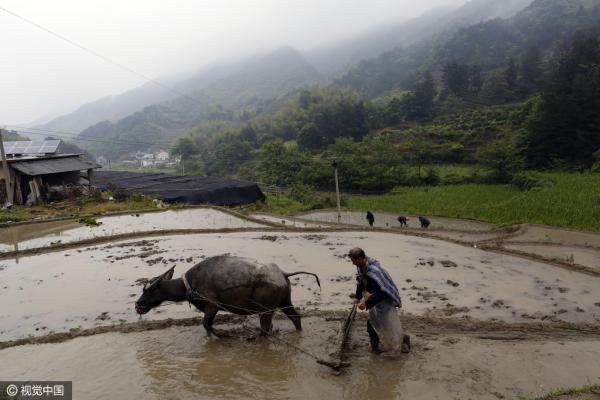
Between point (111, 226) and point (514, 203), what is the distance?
19244 millimetres

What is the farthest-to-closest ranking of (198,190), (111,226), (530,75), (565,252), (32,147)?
(530,75), (32,147), (198,190), (111,226), (565,252)

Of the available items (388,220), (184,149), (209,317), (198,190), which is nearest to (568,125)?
(388,220)

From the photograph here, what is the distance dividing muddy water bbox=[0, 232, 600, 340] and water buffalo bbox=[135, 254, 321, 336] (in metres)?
1.27

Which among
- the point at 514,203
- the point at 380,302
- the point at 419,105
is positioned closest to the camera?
the point at 380,302

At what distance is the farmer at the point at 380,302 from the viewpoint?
5582mm

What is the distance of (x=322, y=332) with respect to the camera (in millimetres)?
6723

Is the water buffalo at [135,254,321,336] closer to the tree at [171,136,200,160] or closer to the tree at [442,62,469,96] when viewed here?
the tree at [171,136,200,160]

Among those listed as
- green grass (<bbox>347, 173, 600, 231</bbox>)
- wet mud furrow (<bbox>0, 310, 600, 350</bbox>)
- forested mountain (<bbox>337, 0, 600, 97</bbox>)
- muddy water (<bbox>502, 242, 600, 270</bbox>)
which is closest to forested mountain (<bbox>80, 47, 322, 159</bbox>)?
forested mountain (<bbox>337, 0, 600, 97</bbox>)

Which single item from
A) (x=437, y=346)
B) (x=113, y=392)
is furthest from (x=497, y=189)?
(x=113, y=392)

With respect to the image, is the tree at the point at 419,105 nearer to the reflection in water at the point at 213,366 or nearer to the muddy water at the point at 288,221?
the muddy water at the point at 288,221

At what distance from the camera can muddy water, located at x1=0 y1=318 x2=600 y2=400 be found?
5203 mm

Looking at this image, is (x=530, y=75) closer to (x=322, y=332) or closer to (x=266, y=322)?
(x=322, y=332)

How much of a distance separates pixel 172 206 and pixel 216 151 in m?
45.4

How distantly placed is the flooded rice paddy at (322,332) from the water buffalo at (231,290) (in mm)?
520
